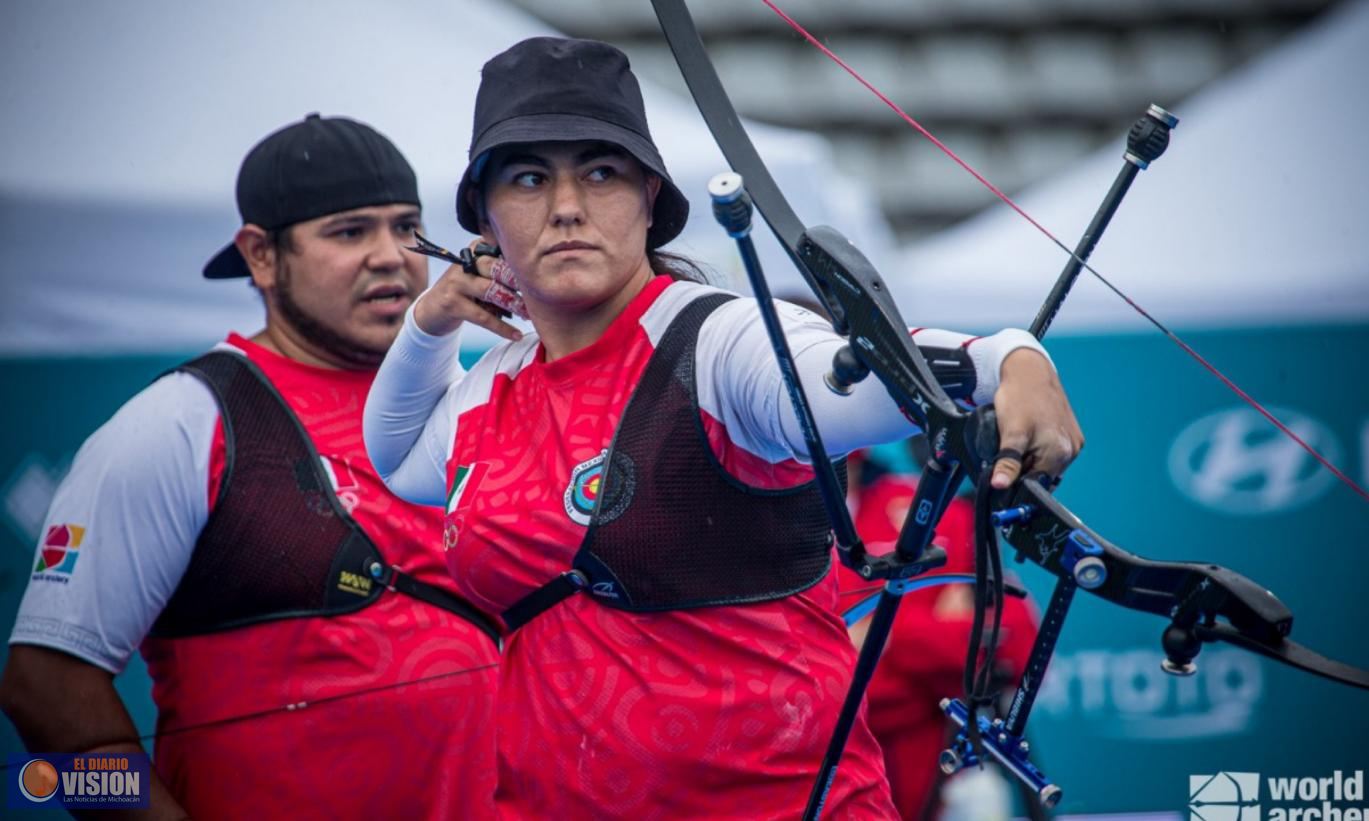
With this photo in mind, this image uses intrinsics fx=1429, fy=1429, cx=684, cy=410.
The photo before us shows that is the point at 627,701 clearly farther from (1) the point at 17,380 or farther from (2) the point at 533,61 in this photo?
(1) the point at 17,380

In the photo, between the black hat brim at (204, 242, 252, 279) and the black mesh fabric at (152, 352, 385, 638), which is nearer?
the black mesh fabric at (152, 352, 385, 638)

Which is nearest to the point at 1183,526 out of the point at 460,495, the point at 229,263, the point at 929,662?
the point at 929,662

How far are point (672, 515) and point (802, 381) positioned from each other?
265mm

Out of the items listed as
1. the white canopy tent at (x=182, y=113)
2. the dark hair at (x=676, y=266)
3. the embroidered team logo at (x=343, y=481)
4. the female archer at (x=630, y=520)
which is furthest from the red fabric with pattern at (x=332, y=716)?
the dark hair at (x=676, y=266)

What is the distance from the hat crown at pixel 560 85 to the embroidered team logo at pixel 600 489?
0.43 meters

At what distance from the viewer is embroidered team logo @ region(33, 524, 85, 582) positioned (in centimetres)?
212

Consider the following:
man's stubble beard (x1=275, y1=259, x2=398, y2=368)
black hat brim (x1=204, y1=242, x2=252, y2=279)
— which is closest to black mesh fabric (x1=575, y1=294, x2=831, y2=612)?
man's stubble beard (x1=275, y1=259, x2=398, y2=368)

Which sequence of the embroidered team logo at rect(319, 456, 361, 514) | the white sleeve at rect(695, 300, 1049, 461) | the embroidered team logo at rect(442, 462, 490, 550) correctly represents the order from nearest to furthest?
the white sleeve at rect(695, 300, 1049, 461) → the embroidered team logo at rect(442, 462, 490, 550) → the embroidered team logo at rect(319, 456, 361, 514)

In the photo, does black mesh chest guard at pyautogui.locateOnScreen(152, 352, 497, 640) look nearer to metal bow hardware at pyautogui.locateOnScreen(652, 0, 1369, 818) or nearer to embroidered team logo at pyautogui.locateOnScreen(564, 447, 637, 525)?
embroidered team logo at pyautogui.locateOnScreen(564, 447, 637, 525)

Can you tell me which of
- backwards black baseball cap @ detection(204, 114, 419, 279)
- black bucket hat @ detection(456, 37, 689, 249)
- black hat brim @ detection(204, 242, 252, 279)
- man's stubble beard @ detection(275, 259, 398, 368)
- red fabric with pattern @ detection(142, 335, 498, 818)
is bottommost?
red fabric with pattern @ detection(142, 335, 498, 818)

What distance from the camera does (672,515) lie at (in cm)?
171

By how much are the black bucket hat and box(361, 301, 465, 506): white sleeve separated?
1.00ft

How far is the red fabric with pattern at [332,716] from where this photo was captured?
220 centimetres

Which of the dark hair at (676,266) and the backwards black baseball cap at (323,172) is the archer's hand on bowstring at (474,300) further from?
the backwards black baseball cap at (323,172)
